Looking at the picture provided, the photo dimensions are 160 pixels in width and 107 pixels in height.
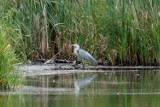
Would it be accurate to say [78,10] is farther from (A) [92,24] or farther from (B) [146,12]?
(B) [146,12]

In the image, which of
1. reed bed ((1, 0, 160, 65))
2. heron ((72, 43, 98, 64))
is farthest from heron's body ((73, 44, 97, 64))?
reed bed ((1, 0, 160, 65))

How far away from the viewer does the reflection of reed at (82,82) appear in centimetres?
1250

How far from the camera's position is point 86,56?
55.9 feet

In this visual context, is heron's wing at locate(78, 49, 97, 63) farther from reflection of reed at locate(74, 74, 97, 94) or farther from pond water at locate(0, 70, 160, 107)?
reflection of reed at locate(74, 74, 97, 94)

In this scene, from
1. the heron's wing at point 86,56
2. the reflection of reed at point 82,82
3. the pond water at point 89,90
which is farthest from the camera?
the heron's wing at point 86,56

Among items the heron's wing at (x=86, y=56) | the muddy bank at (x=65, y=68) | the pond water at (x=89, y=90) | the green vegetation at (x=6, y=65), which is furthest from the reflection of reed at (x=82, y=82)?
the heron's wing at (x=86, y=56)

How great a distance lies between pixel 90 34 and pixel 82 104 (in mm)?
8079

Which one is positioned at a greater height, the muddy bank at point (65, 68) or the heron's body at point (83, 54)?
the heron's body at point (83, 54)

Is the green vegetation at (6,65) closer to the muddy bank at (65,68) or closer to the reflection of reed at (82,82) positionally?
the reflection of reed at (82,82)

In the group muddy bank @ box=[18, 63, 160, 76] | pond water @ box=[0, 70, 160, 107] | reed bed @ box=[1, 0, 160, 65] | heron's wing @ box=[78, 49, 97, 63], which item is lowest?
pond water @ box=[0, 70, 160, 107]

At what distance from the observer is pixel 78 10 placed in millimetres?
18016

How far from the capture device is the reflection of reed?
12.5 meters

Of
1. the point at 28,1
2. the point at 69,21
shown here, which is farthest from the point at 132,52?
the point at 28,1

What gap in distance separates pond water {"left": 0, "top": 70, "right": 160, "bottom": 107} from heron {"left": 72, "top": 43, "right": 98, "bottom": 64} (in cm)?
104
